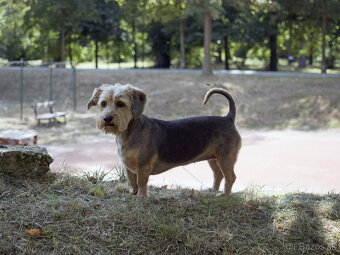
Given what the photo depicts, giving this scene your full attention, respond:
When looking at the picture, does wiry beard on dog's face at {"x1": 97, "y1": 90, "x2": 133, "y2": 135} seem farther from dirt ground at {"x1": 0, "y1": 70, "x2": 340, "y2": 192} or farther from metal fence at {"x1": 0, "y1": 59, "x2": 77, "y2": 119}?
metal fence at {"x1": 0, "y1": 59, "x2": 77, "y2": 119}

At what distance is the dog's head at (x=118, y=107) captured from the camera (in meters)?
4.14

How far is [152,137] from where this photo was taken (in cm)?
445

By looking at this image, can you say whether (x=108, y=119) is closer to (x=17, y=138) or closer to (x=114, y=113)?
(x=114, y=113)

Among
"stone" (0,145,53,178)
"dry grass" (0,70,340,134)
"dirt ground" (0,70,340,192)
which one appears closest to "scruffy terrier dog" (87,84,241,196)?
"stone" (0,145,53,178)

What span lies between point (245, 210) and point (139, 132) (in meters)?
1.37

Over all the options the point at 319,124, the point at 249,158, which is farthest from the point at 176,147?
the point at 319,124

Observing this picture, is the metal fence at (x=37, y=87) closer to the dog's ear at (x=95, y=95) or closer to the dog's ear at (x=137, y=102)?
the dog's ear at (x=95, y=95)

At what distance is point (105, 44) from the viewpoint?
3497 centimetres

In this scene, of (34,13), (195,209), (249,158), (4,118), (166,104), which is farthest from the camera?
(34,13)

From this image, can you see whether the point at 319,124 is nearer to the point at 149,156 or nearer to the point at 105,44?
the point at 149,156

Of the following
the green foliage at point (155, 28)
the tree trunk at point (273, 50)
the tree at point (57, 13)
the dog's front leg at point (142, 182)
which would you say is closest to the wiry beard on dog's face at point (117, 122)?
the dog's front leg at point (142, 182)

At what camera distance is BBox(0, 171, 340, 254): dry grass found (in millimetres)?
3340

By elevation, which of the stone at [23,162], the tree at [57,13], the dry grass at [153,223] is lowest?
the dry grass at [153,223]

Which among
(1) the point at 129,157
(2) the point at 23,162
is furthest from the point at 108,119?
(2) the point at 23,162
